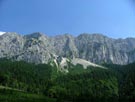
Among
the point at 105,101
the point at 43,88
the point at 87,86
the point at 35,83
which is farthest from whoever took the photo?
the point at 87,86

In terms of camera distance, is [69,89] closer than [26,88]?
No

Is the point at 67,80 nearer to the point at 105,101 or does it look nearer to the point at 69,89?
the point at 69,89

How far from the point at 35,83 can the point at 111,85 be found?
164ft

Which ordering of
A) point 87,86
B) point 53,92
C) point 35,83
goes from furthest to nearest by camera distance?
1. point 87,86
2. point 35,83
3. point 53,92

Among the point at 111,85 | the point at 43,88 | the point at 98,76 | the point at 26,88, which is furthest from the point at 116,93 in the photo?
the point at 26,88

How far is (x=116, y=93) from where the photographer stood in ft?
566

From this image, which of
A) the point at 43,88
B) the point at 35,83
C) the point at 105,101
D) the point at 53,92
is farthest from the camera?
the point at 35,83

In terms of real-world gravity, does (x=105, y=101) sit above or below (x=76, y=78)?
below

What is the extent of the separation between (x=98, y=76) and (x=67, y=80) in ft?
71.6

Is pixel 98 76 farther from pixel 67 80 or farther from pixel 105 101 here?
pixel 105 101

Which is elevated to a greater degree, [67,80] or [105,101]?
[67,80]

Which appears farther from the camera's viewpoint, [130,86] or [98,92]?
[98,92]

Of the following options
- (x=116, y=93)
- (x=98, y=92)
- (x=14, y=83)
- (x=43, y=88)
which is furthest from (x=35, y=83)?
(x=116, y=93)

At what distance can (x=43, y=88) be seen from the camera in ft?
512
